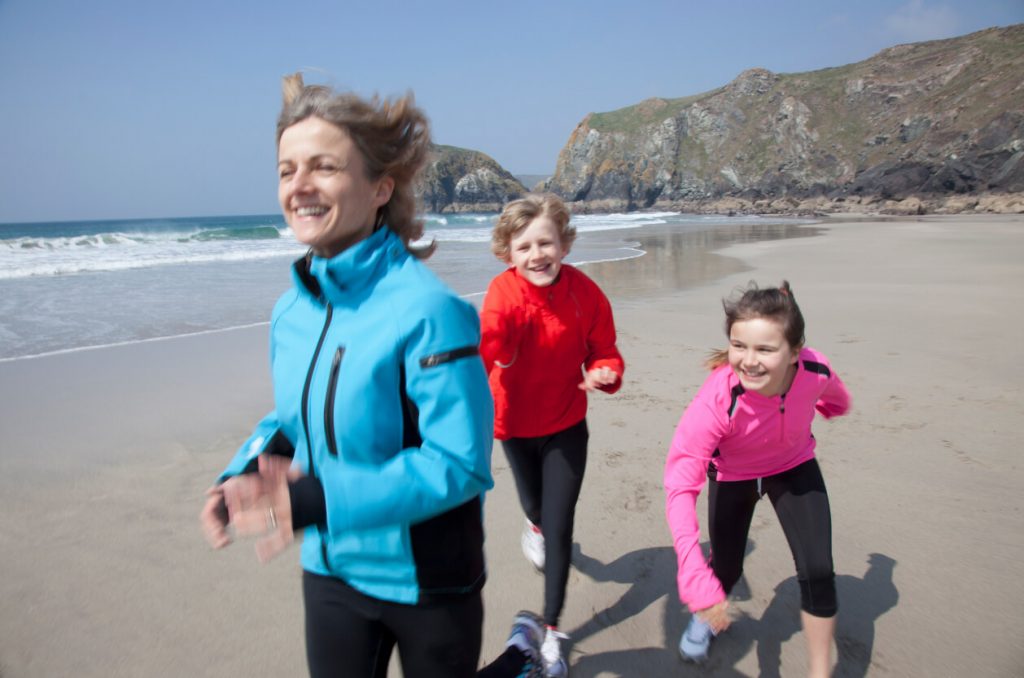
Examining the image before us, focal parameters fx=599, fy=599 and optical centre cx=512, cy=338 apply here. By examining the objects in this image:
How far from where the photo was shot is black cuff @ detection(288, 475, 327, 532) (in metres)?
1.28

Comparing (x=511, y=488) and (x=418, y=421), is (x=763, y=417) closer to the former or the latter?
(x=418, y=421)

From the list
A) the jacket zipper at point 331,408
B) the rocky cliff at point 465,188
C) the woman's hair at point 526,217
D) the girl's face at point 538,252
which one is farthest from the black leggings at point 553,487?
the rocky cliff at point 465,188

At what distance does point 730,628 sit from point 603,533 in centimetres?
94

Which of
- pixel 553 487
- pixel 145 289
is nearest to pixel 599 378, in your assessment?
pixel 553 487

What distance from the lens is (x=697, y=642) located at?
259cm

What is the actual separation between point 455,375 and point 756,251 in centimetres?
1940

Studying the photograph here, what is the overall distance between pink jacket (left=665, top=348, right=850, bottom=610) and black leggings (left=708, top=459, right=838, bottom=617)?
54mm

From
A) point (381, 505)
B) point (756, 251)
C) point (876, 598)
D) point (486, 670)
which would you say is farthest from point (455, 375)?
point (756, 251)

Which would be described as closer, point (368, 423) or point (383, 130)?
point (368, 423)

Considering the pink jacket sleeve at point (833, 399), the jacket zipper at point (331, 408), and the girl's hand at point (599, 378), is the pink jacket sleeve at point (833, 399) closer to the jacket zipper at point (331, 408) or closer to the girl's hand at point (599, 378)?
the girl's hand at point (599, 378)

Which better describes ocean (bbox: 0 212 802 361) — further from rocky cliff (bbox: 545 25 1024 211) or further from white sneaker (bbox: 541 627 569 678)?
rocky cliff (bbox: 545 25 1024 211)

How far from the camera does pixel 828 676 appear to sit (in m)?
2.35

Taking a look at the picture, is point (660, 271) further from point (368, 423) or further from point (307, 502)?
point (307, 502)

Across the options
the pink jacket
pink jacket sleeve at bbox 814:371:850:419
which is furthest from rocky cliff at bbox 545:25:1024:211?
the pink jacket
